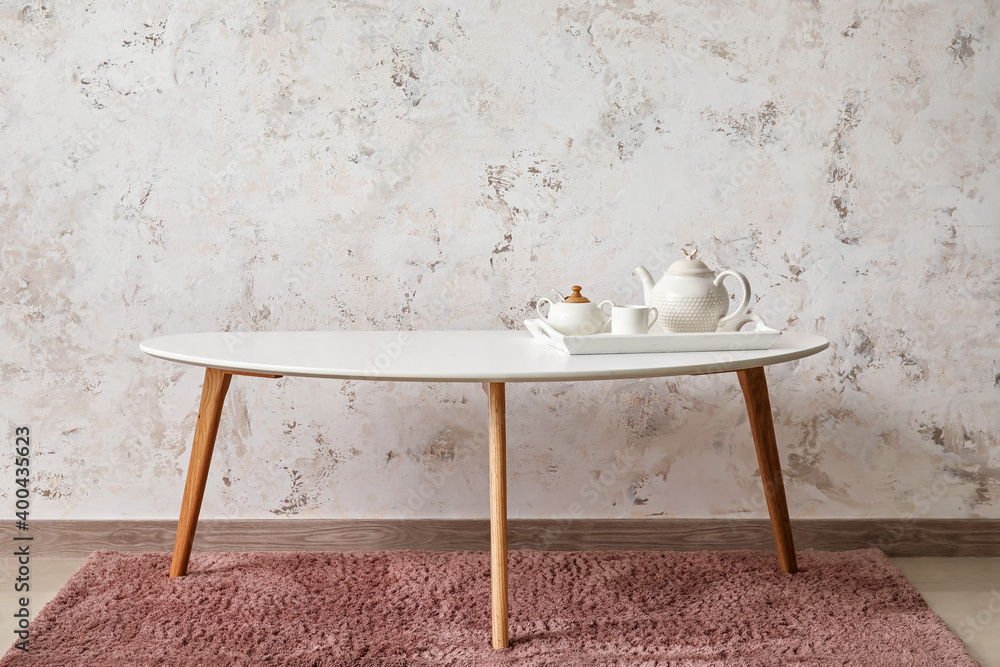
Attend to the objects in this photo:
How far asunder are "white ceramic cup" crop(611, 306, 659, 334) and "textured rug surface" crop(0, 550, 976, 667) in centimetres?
57

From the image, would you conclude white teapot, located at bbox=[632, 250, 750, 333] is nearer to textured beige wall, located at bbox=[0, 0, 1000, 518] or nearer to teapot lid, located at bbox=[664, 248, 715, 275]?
teapot lid, located at bbox=[664, 248, 715, 275]

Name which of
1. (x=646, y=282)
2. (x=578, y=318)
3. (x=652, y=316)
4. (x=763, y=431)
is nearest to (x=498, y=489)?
(x=578, y=318)

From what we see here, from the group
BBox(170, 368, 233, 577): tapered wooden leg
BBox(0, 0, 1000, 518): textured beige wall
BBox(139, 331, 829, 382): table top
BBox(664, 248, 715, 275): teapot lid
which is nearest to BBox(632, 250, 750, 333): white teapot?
BBox(664, 248, 715, 275): teapot lid

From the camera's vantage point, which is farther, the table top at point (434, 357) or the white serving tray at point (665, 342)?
the white serving tray at point (665, 342)

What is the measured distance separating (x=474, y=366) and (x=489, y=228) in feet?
2.39

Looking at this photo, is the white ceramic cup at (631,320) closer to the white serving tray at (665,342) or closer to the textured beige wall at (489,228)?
the white serving tray at (665,342)

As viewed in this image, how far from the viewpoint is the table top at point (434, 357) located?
1159 millimetres

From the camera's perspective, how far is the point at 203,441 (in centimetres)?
157

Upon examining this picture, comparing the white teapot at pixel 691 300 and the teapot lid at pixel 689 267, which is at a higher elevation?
the teapot lid at pixel 689 267

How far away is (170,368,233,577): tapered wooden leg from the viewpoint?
5.11 ft

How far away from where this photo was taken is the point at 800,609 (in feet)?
5.06

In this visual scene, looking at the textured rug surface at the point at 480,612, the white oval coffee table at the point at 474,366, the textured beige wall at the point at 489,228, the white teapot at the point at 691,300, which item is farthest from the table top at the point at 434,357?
the textured rug surface at the point at 480,612

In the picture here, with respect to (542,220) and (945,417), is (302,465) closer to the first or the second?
(542,220)

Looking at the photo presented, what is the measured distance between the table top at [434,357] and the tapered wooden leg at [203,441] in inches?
3.5
